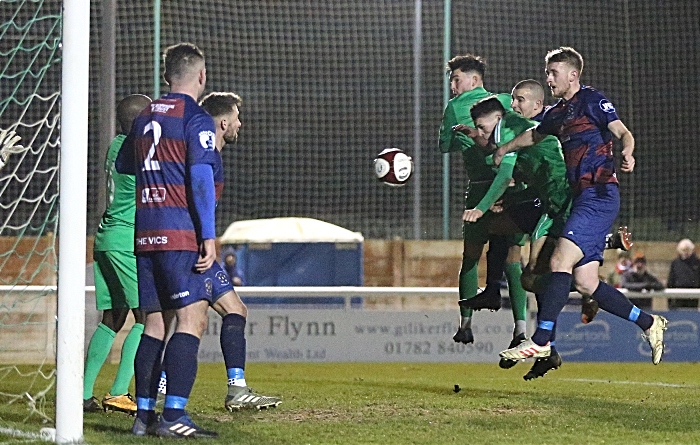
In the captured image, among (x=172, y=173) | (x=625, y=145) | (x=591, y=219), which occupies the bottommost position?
(x=591, y=219)

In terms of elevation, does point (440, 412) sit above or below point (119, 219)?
below

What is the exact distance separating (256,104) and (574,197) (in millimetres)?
9697

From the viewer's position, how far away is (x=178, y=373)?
629cm

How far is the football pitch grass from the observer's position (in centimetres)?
668

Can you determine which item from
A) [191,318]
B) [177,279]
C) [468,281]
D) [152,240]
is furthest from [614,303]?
[152,240]

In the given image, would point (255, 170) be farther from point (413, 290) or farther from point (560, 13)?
point (560, 13)

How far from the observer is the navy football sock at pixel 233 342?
7.48 m

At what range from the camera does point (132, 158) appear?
675 cm

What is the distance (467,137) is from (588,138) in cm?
134

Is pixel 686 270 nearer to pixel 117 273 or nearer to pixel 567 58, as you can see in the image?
pixel 567 58

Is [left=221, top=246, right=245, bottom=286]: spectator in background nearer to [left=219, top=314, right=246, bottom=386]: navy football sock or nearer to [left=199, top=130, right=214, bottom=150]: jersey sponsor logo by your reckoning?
[left=219, top=314, right=246, bottom=386]: navy football sock

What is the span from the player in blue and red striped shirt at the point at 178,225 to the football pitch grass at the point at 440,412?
41cm

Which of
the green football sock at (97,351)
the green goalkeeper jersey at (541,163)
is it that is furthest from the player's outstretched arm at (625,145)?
the green football sock at (97,351)

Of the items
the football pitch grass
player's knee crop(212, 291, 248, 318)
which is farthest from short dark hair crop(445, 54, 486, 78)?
player's knee crop(212, 291, 248, 318)
